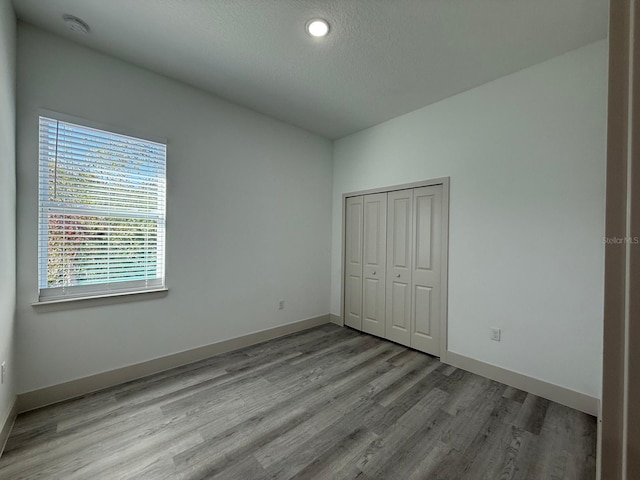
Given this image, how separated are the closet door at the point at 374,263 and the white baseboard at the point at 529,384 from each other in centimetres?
102

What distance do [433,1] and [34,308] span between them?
363 centimetres

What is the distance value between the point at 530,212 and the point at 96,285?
390 cm

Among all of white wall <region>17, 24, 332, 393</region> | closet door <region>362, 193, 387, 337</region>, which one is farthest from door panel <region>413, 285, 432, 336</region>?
white wall <region>17, 24, 332, 393</region>

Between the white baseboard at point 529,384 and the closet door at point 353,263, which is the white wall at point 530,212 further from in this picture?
the closet door at point 353,263

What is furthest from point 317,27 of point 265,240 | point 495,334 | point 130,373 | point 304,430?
point 130,373

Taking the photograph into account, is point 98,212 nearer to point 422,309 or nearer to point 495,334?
point 422,309

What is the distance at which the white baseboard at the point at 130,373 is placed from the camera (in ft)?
6.75

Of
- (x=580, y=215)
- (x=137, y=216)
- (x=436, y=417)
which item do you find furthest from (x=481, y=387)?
(x=137, y=216)

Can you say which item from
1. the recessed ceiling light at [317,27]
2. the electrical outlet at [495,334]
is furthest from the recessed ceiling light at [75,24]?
the electrical outlet at [495,334]

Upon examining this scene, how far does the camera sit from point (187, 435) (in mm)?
1833

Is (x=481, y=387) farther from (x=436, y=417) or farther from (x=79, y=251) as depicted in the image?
(x=79, y=251)

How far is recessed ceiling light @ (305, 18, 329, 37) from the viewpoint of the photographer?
77.5 inches

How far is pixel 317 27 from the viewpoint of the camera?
6.63ft

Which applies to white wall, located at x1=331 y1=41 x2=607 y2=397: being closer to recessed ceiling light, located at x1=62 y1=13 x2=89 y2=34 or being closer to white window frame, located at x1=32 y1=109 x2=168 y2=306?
white window frame, located at x1=32 y1=109 x2=168 y2=306
